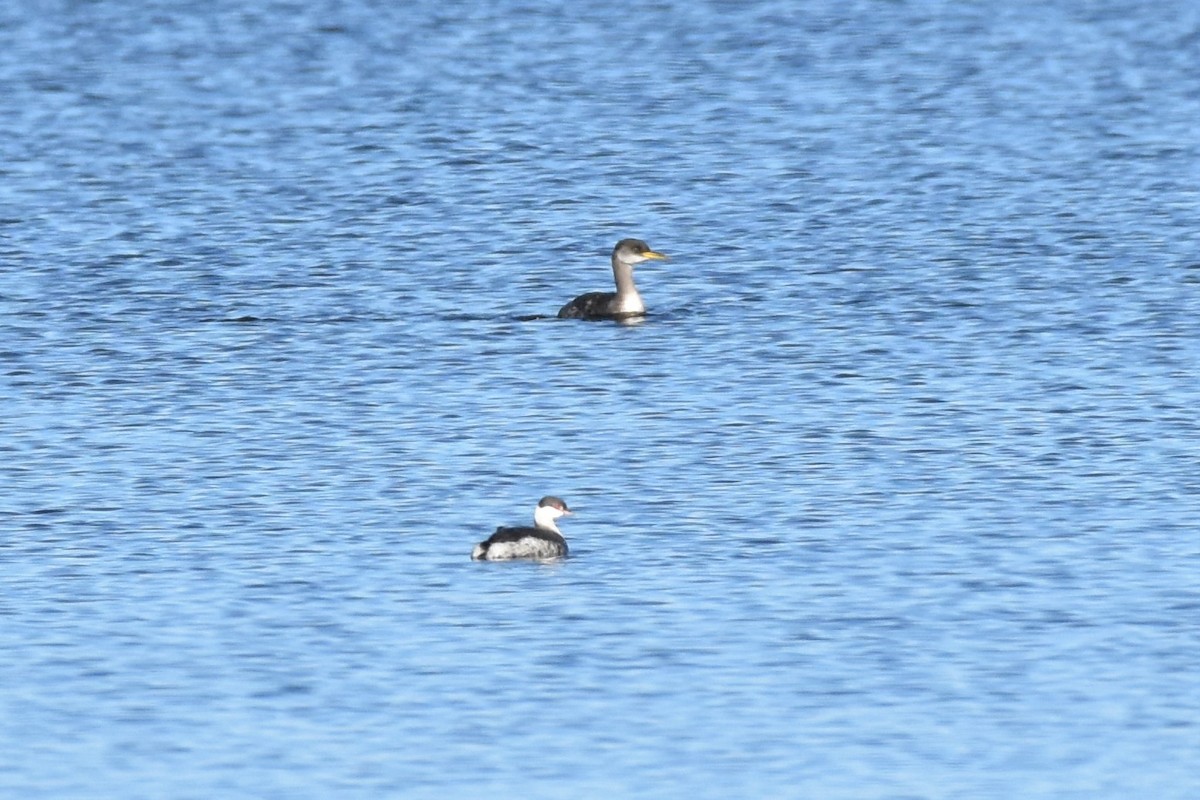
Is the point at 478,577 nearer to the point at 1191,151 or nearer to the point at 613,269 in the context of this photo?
the point at 613,269

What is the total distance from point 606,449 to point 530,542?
3748 millimetres

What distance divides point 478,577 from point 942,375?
747 cm

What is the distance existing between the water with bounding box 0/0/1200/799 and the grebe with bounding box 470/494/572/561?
14 centimetres

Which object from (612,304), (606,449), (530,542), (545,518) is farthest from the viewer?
(612,304)

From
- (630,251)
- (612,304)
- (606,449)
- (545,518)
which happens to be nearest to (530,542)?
(545,518)

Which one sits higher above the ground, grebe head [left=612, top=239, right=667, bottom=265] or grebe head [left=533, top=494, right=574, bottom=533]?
grebe head [left=612, top=239, right=667, bottom=265]

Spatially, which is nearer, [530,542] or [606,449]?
[530,542]

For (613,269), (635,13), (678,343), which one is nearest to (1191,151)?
(613,269)

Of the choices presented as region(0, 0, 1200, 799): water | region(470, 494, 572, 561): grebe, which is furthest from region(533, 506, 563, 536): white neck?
region(0, 0, 1200, 799): water

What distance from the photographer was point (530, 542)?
17250 millimetres

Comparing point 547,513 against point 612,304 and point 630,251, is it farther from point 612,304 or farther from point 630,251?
point 630,251

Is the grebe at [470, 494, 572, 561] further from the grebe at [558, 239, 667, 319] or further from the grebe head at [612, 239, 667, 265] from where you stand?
the grebe head at [612, 239, 667, 265]

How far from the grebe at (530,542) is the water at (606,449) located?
5.7 inches

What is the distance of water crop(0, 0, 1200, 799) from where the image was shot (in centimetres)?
1403
